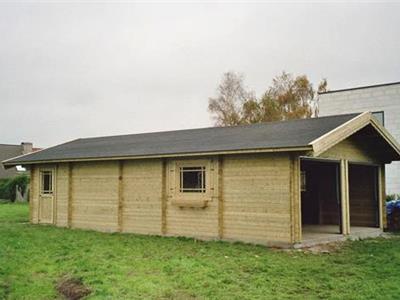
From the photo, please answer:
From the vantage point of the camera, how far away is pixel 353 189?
15.2 metres

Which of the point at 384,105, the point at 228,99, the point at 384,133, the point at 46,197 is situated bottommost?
the point at 46,197

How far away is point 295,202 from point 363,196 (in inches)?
214

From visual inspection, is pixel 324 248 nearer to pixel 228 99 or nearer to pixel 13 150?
pixel 228 99

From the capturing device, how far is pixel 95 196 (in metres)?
14.4

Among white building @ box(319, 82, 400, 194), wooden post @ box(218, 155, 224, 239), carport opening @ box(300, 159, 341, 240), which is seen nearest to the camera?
wooden post @ box(218, 155, 224, 239)

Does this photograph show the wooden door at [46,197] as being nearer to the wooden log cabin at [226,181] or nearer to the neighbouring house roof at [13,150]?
the wooden log cabin at [226,181]

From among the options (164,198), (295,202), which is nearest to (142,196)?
(164,198)

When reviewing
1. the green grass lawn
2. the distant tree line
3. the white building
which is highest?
the distant tree line

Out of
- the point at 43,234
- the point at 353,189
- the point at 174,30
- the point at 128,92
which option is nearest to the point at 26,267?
the point at 43,234

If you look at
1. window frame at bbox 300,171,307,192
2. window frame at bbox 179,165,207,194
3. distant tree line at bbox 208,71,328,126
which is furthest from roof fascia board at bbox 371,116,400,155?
distant tree line at bbox 208,71,328,126

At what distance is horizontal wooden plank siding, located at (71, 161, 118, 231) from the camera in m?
14.0

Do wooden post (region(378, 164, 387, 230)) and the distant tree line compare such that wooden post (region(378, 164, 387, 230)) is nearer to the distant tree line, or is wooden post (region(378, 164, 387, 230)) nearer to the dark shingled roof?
the dark shingled roof

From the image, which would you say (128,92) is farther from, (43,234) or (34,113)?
(43,234)

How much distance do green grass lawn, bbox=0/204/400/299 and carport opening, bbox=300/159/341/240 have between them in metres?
4.26
